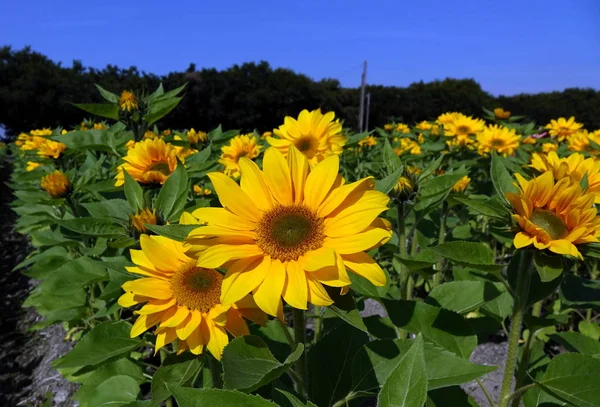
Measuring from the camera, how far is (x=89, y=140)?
2.27 meters

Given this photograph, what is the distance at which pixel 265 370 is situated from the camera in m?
0.88

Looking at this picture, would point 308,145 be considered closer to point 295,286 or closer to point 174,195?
point 174,195

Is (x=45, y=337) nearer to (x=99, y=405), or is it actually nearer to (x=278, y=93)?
(x=99, y=405)

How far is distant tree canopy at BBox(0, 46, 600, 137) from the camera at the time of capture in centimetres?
1977

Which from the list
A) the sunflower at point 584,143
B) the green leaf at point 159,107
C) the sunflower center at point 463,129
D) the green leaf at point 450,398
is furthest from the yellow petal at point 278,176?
the sunflower center at point 463,129

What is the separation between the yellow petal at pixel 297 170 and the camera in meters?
1.00

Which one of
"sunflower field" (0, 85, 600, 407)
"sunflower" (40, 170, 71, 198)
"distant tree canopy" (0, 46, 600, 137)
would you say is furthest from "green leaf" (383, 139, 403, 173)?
"distant tree canopy" (0, 46, 600, 137)

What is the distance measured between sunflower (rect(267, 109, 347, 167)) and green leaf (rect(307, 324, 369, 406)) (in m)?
1.11

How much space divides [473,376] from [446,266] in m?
2.36

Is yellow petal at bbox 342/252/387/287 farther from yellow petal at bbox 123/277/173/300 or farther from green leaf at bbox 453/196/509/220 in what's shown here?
yellow petal at bbox 123/277/173/300

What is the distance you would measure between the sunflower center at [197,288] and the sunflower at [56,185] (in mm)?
1373

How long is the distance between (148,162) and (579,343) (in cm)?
157

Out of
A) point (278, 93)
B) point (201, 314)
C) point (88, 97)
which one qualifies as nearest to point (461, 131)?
point (201, 314)

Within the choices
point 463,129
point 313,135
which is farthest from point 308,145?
point 463,129
